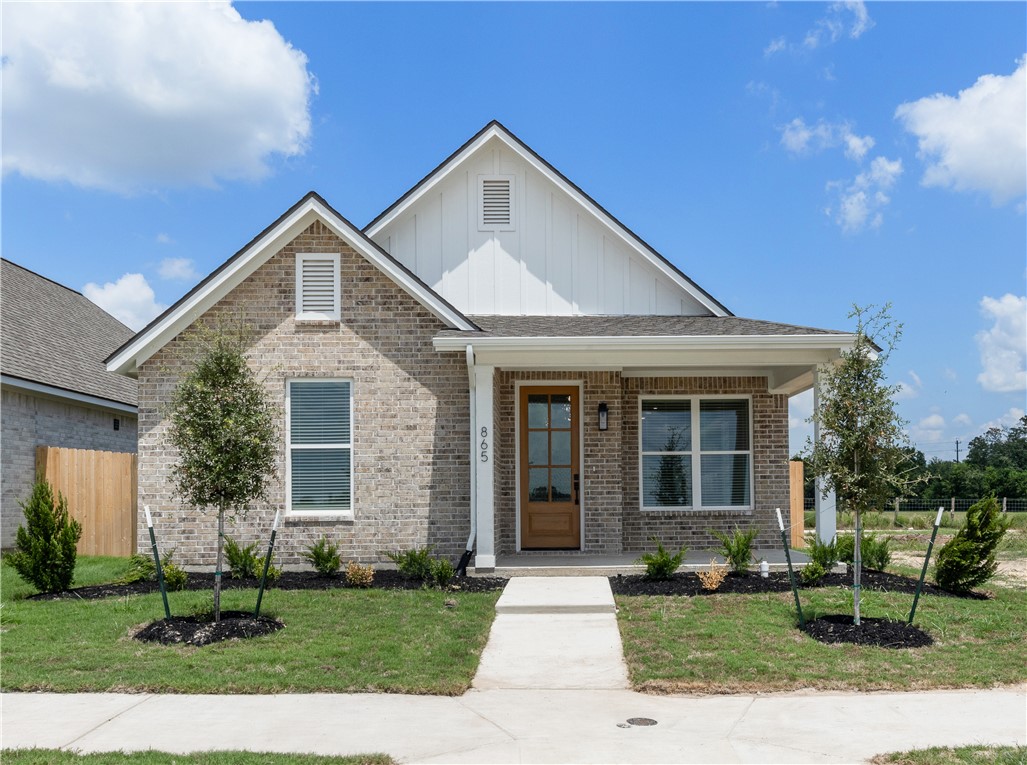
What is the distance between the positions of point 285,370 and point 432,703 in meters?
6.99

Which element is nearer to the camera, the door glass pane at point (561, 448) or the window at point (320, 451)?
the window at point (320, 451)

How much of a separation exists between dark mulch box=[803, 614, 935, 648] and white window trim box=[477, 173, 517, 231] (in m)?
8.51

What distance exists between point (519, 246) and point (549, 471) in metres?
3.79

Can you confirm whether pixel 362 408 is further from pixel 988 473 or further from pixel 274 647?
pixel 988 473

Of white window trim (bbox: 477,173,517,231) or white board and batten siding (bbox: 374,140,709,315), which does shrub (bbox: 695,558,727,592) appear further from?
white window trim (bbox: 477,173,517,231)

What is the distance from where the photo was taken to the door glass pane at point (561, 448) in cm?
1451

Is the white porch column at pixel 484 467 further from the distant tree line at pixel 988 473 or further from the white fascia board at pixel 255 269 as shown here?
the distant tree line at pixel 988 473

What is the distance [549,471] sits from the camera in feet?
47.6

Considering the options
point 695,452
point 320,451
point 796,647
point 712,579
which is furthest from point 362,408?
point 796,647

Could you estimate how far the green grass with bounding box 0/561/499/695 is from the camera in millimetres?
7809

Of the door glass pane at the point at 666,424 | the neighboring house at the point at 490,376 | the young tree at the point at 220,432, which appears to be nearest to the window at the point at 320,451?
the neighboring house at the point at 490,376

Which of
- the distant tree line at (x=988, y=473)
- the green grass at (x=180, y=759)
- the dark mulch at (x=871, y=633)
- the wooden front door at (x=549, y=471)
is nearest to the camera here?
the green grass at (x=180, y=759)

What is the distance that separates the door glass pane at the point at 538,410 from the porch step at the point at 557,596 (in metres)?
3.10

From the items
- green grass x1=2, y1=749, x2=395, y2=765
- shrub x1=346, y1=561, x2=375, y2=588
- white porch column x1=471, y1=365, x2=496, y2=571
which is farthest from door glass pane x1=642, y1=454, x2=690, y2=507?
green grass x1=2, y1=749, x2=395, y2=765
